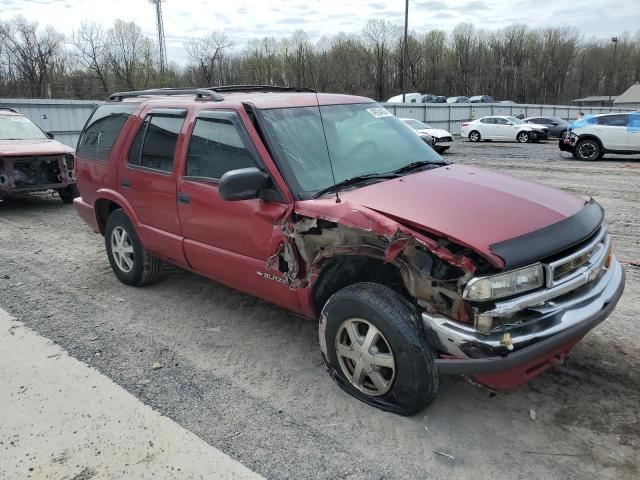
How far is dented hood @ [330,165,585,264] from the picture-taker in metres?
2.69

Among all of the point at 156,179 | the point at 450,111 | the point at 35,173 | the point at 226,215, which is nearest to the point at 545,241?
the point at 226,215

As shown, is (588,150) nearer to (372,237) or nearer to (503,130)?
(503,130)

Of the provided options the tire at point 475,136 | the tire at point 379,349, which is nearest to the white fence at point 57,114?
the tire at point 379,349

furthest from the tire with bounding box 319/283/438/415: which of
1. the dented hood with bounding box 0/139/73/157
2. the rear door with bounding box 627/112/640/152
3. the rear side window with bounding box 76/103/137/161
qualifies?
the rear door with bounding box 627/112/640/152

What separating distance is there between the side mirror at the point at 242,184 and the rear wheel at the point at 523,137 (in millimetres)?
26646

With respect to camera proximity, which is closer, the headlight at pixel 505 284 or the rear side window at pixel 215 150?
the headlight at pixel 505 284

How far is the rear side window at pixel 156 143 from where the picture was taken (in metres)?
4.29

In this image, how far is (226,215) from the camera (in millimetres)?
3750

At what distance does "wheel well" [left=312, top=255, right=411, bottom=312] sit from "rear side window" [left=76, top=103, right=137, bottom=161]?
9.56 feet

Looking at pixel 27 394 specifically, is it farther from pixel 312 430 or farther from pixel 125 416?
pixel 312 430

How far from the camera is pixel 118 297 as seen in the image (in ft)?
16.5

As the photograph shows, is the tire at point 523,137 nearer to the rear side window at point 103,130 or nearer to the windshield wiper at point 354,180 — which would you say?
the rear side window at point 103,130

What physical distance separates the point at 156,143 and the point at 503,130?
26294 millimetres

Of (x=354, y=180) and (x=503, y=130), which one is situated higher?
(x=354, y=180)
